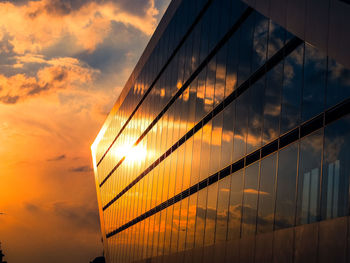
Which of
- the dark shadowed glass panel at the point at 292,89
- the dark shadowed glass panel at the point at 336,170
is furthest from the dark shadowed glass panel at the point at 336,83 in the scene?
the dark shadowed glass panel at the point at 292,89

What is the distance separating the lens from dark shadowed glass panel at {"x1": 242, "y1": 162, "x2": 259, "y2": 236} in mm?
20281

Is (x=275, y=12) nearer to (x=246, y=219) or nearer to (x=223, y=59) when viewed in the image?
(x=223, y=59)

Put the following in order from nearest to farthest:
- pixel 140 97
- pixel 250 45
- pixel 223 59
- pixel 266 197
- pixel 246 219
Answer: pixel 266 197 → pixel 246 219 → pixel 250 45 → pixel 223 59 → pixel 140 97

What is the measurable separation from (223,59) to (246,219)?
8.77 meters

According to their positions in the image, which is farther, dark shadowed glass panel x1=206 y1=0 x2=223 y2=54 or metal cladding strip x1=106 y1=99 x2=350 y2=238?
dark shadowed glass panel x1=206 y1=0 x2=223 y2=54

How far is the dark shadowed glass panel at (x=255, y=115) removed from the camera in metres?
20.6

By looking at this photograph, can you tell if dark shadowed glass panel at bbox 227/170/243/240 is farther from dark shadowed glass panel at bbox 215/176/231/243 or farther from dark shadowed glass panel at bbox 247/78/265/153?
dark shadowed glass panel at bbox 247/78/265/153

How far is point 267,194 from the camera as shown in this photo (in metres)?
19.3

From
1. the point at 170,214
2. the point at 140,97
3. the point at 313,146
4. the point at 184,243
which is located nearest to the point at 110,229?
the point at 140,97

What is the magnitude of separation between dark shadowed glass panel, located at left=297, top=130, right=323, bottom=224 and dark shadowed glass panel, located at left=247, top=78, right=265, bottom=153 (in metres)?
3.60

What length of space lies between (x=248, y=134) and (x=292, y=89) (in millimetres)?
3964

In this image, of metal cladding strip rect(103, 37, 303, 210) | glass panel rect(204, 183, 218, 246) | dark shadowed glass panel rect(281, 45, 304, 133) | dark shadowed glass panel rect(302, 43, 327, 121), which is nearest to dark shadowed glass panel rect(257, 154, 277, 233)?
dark shadowed glass panel rect(281, 45, 304, 133)

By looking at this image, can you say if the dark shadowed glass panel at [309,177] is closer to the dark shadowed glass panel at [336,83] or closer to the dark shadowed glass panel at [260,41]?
the dark shadowed glass panel at [336,83]

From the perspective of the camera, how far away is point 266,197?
63.5 feet
